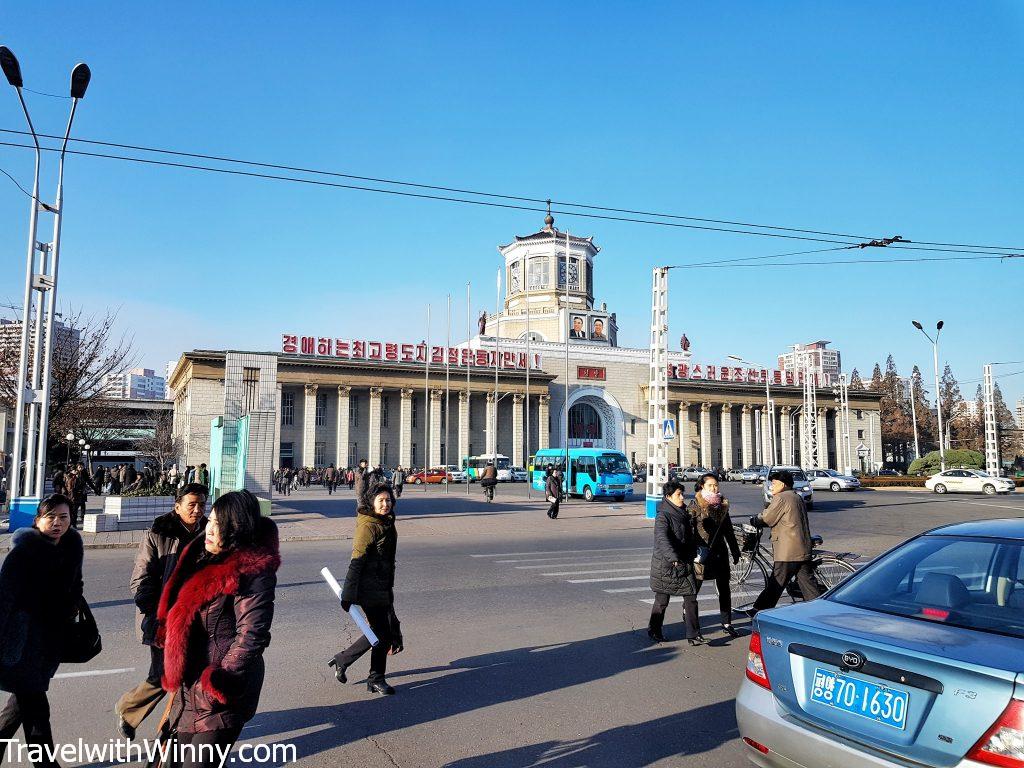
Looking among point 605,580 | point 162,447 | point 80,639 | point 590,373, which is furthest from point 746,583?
point 590,373

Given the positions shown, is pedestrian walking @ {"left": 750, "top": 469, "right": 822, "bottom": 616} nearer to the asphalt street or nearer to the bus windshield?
the asphalt street

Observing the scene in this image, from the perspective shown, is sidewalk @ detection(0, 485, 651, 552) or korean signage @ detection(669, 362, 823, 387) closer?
sidewalk @ detection(0, 485, 651, 552)

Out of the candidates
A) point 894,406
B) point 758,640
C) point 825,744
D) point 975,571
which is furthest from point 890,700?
point 894,406

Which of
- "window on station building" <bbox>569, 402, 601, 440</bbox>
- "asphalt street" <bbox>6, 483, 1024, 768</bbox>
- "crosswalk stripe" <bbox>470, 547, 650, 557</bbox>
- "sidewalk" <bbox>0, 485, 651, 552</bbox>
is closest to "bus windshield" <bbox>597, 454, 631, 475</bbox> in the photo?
"sidewalk" <bbox>0, 485, 651, 552</bbox>

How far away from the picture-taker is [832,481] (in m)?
42.5

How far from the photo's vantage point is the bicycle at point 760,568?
8189mm

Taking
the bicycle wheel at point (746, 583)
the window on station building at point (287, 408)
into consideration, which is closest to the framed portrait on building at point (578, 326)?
the window on station building at point (287, 408)

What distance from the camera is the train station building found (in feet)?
203

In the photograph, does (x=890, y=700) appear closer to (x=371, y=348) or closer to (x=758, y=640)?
(x=758, y=640)

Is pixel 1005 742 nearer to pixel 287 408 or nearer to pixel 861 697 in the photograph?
pixel 861 697

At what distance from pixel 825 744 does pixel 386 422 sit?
2534 inches

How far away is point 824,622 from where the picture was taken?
372 cm

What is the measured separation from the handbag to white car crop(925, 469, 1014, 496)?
42505mm

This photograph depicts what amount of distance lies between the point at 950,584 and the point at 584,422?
70.6 m
